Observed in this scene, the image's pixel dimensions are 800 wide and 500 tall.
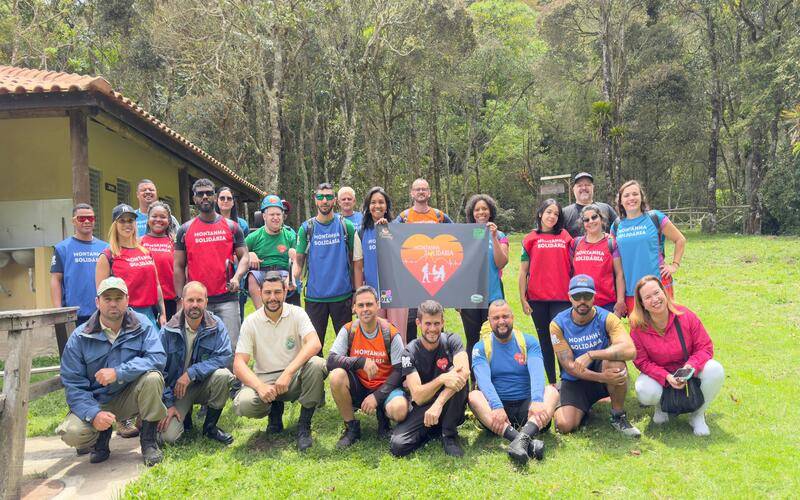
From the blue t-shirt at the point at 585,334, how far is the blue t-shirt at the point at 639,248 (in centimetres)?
58

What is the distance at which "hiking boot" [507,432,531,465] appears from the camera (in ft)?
13.2

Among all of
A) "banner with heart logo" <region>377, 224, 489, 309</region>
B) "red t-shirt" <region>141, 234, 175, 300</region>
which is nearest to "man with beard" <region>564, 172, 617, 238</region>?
"banner with heart logo" <region>377, 224, 489, 309</region>

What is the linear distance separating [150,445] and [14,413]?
3.04 ft

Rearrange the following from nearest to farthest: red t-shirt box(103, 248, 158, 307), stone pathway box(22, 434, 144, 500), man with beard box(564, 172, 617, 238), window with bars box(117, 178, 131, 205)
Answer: stone pathway box(22, 434, 144, 500)
red t-shirt box(103, 248, 158, 307)
man with beard box(564, 172, 617, 238)
window with bars box(117, 178, 131, 205)

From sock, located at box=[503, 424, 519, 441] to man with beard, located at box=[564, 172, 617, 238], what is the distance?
2.18m

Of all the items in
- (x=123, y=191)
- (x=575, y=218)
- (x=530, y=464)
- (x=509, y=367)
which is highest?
(x=123, y=191)

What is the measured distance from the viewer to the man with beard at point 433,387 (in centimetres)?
432

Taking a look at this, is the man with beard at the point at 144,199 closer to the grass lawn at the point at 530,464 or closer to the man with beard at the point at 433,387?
the grass lawn at the point at 530,464

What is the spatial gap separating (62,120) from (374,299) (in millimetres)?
8219

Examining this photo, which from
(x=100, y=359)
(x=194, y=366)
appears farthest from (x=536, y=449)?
(x=100, y=359)

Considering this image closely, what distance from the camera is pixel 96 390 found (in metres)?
4.25

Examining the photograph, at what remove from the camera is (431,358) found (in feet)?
14.9

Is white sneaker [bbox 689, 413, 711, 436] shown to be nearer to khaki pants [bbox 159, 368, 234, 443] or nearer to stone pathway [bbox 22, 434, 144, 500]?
khaki pants [bbox 159, 368, 234, 443]

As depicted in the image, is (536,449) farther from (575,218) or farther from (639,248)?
(575,218)
